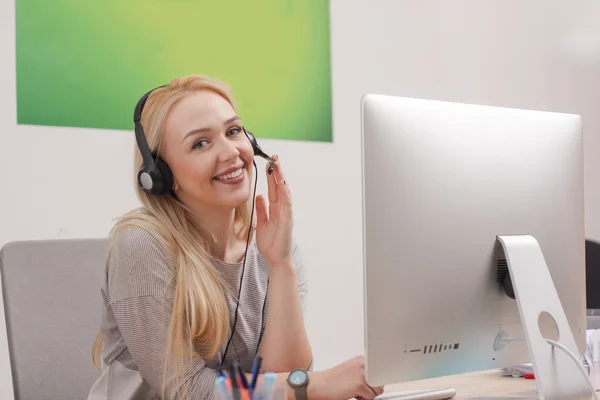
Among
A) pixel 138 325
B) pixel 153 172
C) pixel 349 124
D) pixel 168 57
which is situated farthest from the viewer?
pixel 349 124

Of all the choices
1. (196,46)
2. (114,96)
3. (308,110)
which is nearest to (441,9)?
(308,110)

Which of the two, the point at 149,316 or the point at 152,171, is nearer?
the point at 149,316

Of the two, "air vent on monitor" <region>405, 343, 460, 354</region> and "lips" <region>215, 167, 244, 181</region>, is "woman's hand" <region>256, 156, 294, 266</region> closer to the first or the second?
"lips" <region>215, 167, 244, 181</region>

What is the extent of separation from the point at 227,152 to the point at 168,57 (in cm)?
83

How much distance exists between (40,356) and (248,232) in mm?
501

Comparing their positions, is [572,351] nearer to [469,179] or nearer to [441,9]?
[469,179]

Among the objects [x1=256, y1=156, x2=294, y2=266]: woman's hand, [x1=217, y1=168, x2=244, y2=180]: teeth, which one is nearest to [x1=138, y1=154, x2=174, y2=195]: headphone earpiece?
Result: [x1=217, y1=168, x2=244, y2=180]: teeth

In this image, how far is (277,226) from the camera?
1.49m

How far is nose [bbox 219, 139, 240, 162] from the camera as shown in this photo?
1.45m

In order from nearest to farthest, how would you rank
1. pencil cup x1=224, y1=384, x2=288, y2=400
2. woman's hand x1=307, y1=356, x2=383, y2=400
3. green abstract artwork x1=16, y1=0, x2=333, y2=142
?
pencil cup x1=224, y1=384, x2=288, y2=400 < woman's hand x1=307, y1=356, x2=383, y2=400 < green abstract artwork x1=16, y1=0, x2=333, y2=142

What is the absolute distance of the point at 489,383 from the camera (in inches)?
55.1

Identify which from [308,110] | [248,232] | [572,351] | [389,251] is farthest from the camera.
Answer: [308,110]

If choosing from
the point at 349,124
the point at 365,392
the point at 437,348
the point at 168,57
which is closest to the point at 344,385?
the point at 365,392

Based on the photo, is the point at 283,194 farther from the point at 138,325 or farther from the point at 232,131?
the point at 138,325
